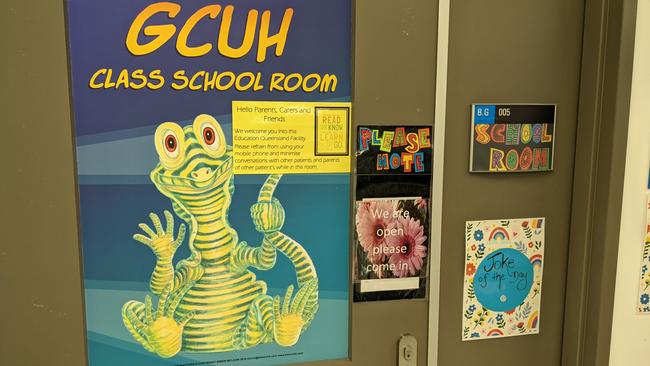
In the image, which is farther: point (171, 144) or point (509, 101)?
point (509, 101)

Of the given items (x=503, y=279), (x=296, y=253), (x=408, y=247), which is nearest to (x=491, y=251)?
(x=503, y=279)

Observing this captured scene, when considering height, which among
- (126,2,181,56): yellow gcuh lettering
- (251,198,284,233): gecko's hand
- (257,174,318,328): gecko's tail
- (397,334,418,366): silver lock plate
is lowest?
(397,334,418,366): silver lock plate

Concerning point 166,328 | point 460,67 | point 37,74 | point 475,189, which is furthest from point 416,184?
point 37,74

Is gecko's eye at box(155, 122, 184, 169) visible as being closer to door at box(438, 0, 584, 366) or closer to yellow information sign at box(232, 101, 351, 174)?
yellow information sign at box(232, 101, 351, 174)

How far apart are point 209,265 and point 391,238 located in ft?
1.33

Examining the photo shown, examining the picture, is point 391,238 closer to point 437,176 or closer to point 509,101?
point 437,176

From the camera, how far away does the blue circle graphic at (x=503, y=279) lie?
1.05 m

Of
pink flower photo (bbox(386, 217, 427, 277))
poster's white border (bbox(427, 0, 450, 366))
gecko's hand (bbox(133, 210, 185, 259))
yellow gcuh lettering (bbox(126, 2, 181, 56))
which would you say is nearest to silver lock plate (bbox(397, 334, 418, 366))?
poster's white border (bbox(427, 0, 450, 366))

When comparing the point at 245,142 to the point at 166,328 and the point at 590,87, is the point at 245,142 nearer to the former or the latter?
the point at 166,328

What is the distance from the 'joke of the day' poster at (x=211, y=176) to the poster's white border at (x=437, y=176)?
0.20 metres

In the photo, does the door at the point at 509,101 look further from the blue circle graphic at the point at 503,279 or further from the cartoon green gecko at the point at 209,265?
the cartoon green gecko at the point at 209,265

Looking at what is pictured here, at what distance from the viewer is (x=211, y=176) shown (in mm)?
913

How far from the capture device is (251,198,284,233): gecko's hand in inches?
36.9

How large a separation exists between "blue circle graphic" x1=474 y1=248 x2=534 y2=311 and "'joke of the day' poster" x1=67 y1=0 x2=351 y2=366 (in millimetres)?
342
